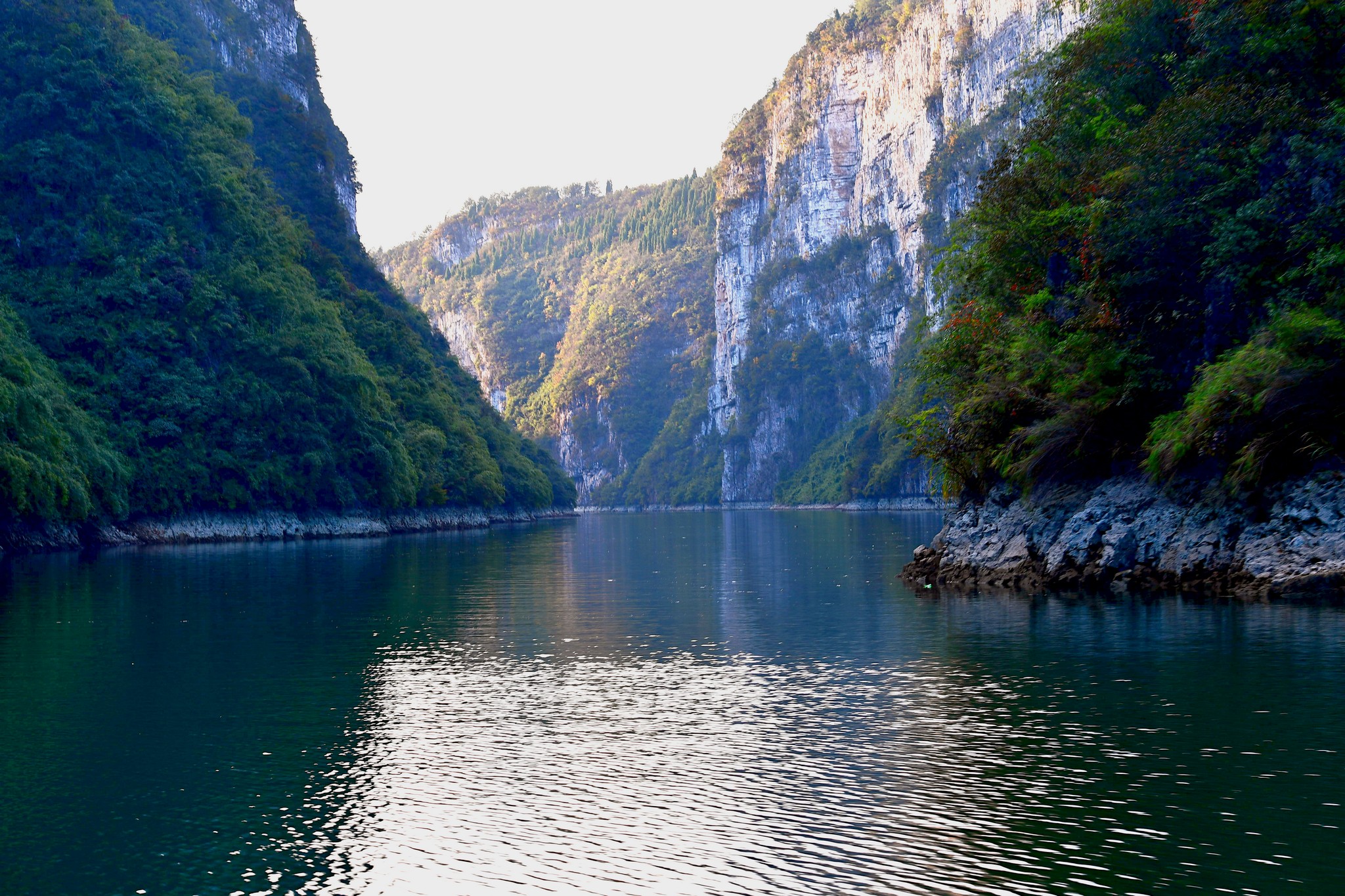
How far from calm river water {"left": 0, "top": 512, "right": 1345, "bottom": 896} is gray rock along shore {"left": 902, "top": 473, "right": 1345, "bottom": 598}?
7.98ft

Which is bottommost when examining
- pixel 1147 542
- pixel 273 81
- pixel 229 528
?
pixel 229 528

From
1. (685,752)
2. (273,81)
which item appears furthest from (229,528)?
(273,81)

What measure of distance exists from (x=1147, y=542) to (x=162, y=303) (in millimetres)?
78088

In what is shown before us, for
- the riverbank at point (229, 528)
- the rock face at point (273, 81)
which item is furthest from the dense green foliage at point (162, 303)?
the rock face at point (273, 81)

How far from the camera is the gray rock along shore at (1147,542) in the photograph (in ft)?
93.7

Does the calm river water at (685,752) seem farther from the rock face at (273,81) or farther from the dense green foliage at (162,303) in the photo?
the rock face at (273,81)

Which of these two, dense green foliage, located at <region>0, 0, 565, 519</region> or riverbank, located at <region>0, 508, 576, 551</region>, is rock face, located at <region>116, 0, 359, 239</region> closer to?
dense green foliage, located at <region>0, 0, 565, 519</region>

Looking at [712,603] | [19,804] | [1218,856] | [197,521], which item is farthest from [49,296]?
[1218,856]

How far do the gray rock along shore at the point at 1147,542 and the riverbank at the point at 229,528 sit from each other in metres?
49.0

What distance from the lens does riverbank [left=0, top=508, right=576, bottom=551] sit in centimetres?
6531

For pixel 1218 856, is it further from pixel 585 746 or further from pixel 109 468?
pixel 109 468

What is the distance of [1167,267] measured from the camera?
34.9 metres

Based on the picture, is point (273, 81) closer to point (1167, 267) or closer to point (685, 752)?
point (1167, 267)

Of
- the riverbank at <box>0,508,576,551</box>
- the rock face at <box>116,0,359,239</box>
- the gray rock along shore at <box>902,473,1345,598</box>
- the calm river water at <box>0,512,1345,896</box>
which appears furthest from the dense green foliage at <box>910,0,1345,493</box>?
the rock face at <box>116,0,359,239</box>
